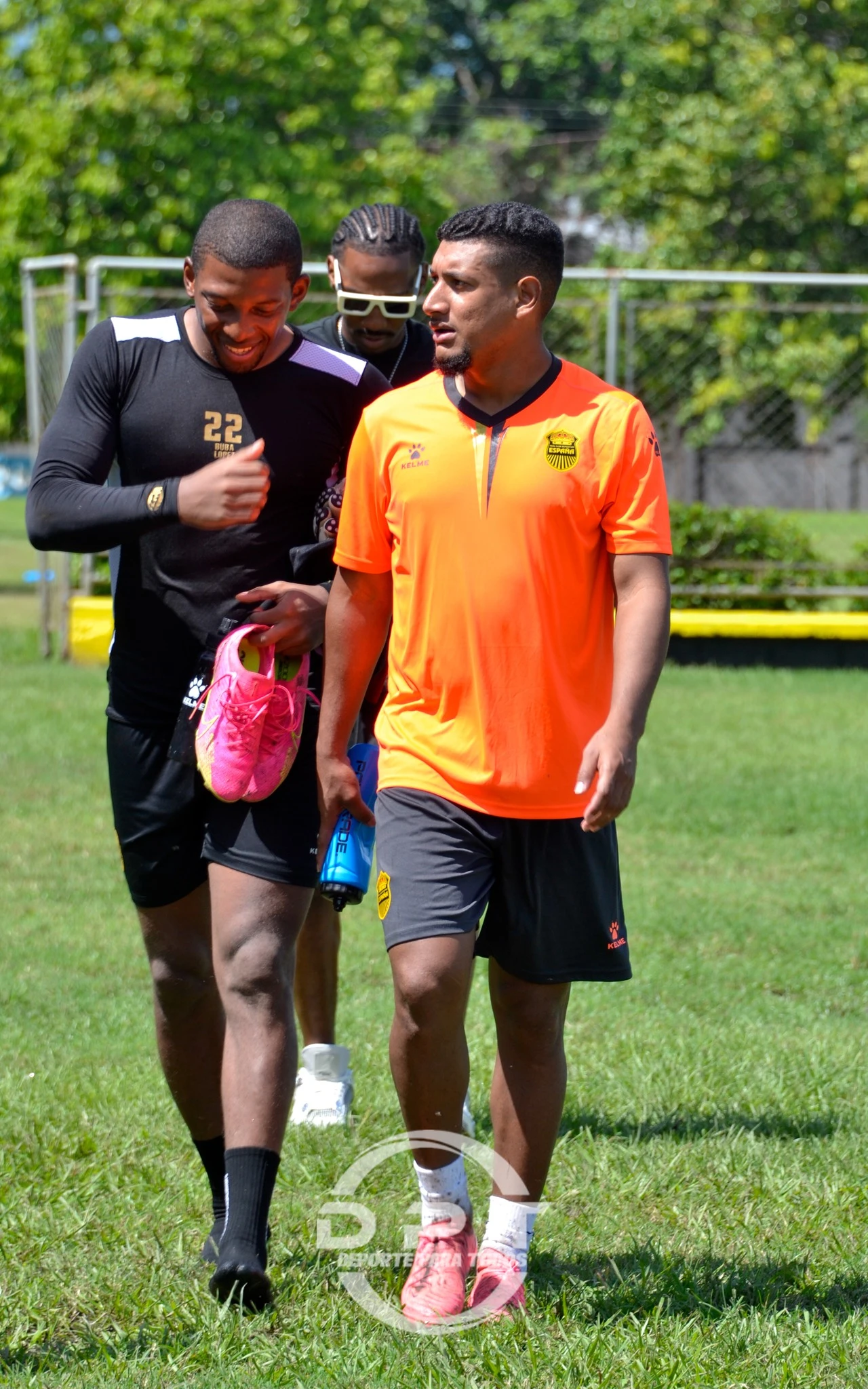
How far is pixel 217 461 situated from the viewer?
350 centimetres

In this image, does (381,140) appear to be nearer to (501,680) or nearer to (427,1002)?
(501,680)

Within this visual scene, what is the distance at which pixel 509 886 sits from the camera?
3.46 m

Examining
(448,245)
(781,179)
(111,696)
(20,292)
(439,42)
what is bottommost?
(111,696)

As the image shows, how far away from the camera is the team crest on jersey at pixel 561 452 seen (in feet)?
11.0

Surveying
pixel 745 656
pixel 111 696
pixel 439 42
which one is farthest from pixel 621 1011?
pixel 439 42

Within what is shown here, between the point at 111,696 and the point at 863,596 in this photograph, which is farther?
the point at 863,596

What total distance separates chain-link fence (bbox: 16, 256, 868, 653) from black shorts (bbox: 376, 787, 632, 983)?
871 cm

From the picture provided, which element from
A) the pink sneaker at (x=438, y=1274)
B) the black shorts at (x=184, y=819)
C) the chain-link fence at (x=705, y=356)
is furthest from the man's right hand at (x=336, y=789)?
the chain-link fence at (x=705, y=356)

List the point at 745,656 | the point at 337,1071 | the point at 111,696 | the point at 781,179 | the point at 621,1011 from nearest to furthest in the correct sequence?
the point at 111,696
the point at 337,1071
the point at 621,1011
the point at 745,656
the point at 781,179

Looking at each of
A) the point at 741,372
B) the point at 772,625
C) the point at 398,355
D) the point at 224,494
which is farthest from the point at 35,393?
the point at 741,372

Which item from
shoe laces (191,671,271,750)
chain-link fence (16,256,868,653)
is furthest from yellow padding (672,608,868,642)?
shoe laces (191,671,271,750)

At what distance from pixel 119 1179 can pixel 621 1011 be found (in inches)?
82.5

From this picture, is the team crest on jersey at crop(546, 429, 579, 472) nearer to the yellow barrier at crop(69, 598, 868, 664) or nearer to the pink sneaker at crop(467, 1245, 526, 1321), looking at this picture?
the pink sneaker at crop(467, 1245, 526, 1321)

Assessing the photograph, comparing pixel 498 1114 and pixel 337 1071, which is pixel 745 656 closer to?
pixel 337 1071
